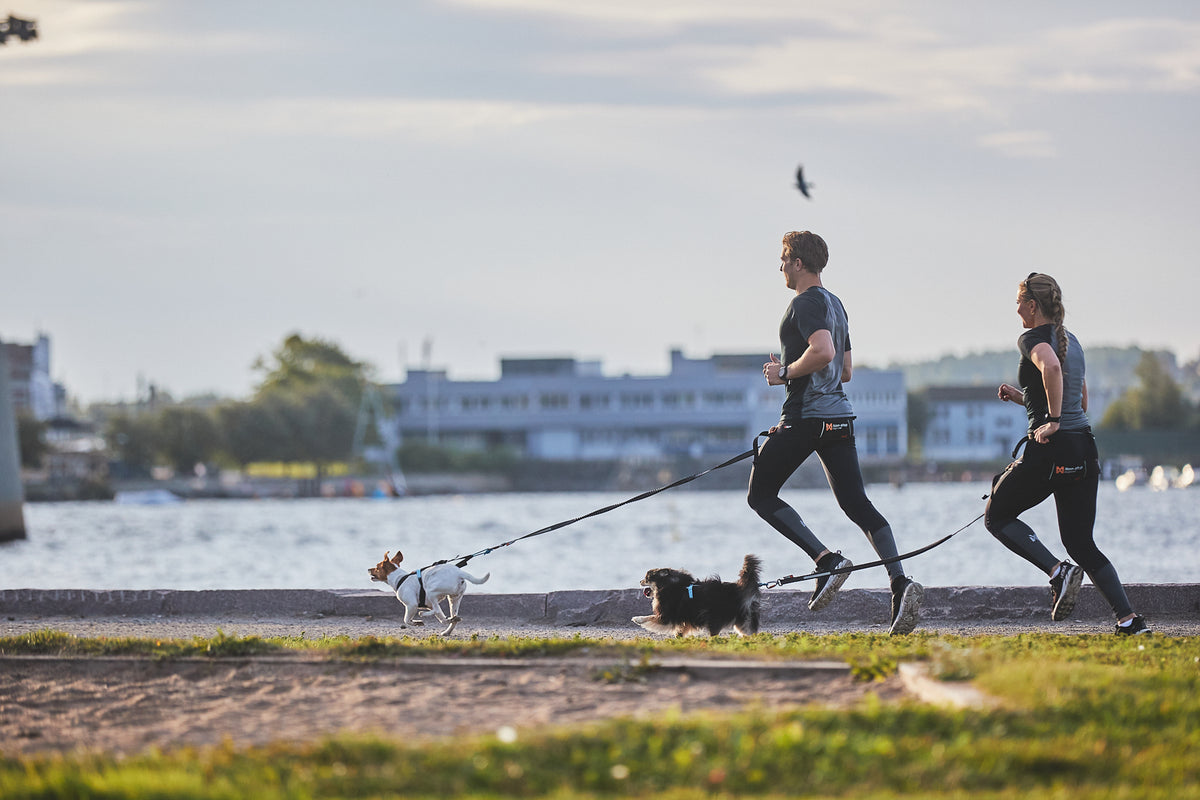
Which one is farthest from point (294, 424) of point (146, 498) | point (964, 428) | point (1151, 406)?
point (1151, 406)

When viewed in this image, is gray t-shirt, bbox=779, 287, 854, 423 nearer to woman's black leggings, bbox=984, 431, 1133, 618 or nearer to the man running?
the man running

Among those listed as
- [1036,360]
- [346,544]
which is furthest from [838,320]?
[346,544]

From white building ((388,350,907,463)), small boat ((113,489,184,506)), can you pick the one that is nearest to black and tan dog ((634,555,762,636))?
small boat ((113,489,184,506))

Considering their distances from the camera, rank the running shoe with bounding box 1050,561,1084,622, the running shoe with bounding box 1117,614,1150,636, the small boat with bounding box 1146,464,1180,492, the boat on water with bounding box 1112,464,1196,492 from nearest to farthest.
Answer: the running shoe with bounding box 1050,561,1084,622
the running shoe with bounding box 1117,614,1150,636
the small boat with bounding box 1146,464,1180,492
the boat on water with bounding box 1112,464,1196,492

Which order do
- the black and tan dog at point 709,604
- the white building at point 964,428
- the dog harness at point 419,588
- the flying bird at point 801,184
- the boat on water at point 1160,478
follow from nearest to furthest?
the black and tan dog at point 709,604, the dog harness at point 419,588, the flying bird at point 801,184, the boat on water at point 1160,478, the white building at point 964,428

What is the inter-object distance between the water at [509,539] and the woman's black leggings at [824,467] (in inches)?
432

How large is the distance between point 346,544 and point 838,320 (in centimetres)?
5286

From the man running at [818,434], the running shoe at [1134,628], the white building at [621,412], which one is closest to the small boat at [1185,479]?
the white building at [621,412]

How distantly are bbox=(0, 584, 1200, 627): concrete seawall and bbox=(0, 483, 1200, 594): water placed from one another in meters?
6.42

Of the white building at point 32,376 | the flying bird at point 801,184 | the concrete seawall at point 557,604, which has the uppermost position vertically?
the white building at point 32,376

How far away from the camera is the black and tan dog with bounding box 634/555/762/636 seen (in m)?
9.45

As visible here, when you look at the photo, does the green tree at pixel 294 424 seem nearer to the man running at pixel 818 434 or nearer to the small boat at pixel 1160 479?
A: the small boat at pixel 1160 479

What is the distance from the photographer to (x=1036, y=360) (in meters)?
8.82

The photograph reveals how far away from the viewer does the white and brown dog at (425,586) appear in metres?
9.75
